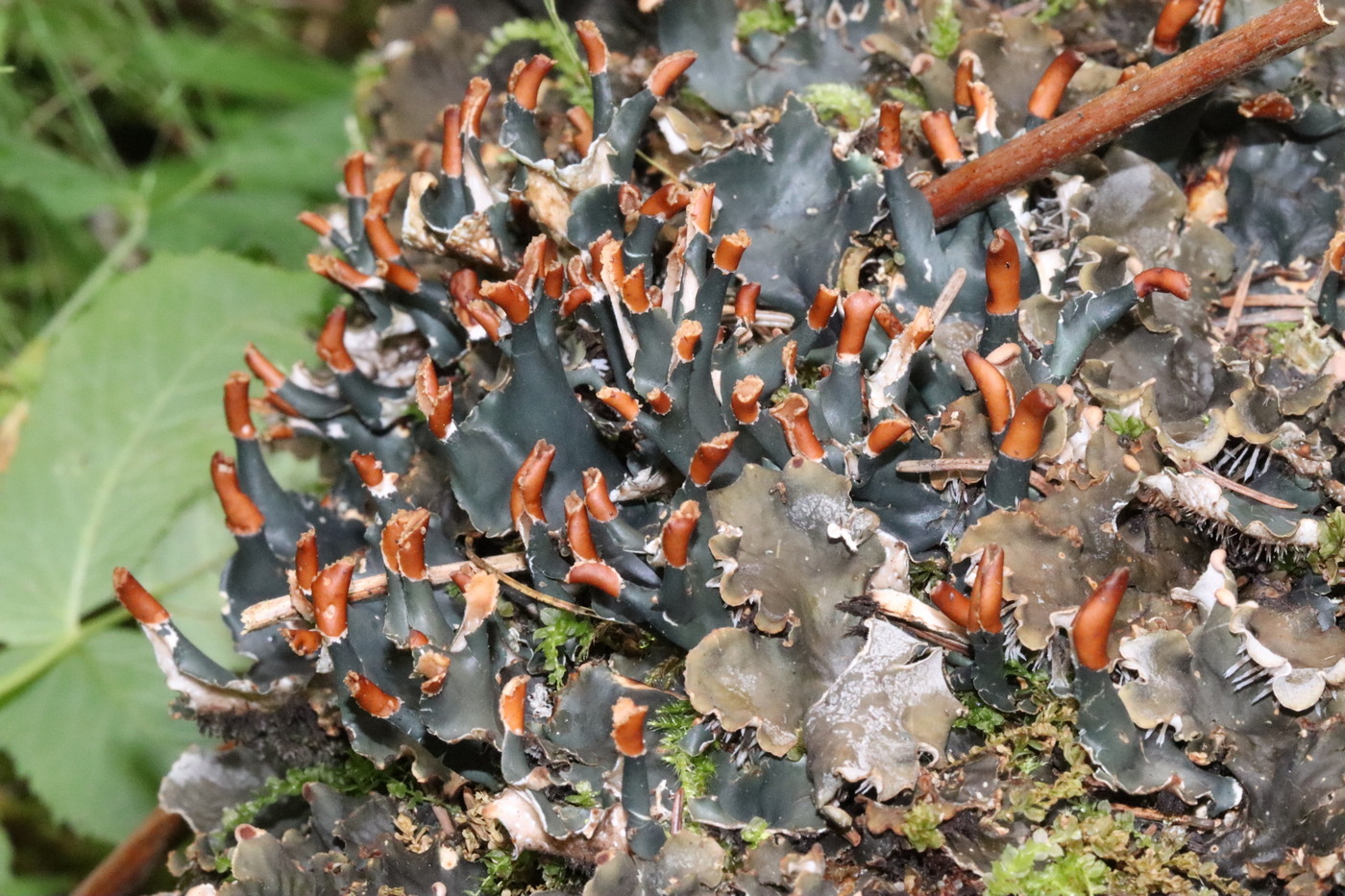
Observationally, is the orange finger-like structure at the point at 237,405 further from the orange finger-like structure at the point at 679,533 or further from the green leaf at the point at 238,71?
the green leaf at the point at 238,71

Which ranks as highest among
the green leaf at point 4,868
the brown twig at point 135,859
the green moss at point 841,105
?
the green moss at point 841,105

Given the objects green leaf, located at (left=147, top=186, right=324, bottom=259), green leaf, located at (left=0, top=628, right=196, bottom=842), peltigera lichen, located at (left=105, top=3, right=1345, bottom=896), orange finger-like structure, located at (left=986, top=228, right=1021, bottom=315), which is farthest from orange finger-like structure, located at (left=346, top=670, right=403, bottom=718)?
green leaf, located at (left=147, top=186, right=324, bottom=259)

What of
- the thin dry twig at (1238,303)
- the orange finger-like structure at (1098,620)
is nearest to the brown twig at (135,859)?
the orange finger-like structure at (1098,620)

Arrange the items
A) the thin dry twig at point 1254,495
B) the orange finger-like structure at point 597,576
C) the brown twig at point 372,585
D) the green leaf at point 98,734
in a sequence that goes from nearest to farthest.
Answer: the orange finger-like structure at point 597,576, the thin dry twig at point 1254,495, the brown twig at point 372,585, the green leaf at point 98,734

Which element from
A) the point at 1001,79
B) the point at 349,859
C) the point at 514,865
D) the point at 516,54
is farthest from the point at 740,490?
the point at 516,54

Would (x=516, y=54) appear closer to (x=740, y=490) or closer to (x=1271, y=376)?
(x=740, y=490)

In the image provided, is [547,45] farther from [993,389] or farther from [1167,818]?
[1167,818]
